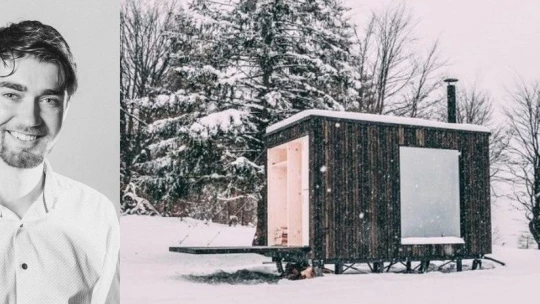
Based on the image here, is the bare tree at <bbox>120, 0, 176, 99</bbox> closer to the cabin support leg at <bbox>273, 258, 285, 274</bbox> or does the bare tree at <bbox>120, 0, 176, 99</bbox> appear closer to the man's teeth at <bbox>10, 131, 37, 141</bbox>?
the man's teeth at <bbox>10, 131, 37, 141</bbox>

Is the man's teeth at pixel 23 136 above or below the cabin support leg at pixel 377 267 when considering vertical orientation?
above

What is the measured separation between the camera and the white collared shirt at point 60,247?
4648 millimetres

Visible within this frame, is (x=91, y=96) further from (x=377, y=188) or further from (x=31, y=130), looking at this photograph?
(x=377, y=188)

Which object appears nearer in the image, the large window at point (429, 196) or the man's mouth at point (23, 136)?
the man's mouth at point (23, 136)

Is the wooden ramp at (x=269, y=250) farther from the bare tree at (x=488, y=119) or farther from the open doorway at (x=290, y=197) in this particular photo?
the bare tree at (x=488, y=119)

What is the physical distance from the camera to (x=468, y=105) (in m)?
5.99

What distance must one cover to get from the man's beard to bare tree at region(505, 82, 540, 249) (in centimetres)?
316

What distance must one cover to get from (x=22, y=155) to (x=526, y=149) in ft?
11.4

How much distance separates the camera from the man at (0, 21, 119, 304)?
4.68m

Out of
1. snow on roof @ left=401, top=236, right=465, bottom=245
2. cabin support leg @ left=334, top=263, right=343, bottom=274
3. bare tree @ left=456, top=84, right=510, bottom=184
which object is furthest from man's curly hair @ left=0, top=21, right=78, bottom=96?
bare tree @ left=456, top=84, right=510, bottom=184

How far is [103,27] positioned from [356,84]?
179cm

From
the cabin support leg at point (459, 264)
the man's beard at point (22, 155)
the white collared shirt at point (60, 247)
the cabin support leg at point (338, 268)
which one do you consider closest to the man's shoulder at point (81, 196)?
the white collared shirt at point (60, 247)

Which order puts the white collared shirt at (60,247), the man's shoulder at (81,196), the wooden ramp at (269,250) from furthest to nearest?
1. the wooden ramp at (269,250)
2. the man's shoulder at (81,196)
3. the white collared shirt at (60,247)

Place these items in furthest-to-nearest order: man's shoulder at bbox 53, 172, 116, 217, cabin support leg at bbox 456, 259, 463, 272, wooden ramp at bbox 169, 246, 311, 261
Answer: cabin support leg at bbox 456, 259, 463, 272 → wooden ramp at bbox 169, 246, 311, 261 → man's shoulder at bbox 53, 172, 116, 217
